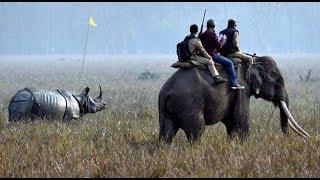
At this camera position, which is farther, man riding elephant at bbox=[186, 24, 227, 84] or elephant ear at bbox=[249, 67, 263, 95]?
elephant ear at bbox=[249, 67, 263, 95]

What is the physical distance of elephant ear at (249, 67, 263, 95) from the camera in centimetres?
868

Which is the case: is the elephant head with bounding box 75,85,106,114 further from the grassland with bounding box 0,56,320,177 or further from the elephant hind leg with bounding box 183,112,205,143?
the elephant hind leg with bounding box 183,112,205,143

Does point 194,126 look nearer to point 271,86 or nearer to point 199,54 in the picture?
point 199,54

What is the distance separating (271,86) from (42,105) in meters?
5.10

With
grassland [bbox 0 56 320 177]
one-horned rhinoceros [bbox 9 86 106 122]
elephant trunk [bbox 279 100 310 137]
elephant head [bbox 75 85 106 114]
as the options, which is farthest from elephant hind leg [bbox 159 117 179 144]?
elephant head [bbox 75 85 106 114]

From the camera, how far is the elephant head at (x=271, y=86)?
885 centimetres

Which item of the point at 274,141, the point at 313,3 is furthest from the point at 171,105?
the point at 313,3

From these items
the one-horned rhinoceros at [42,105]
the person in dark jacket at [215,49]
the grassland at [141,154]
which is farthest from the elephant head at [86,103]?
the person in dark jacket at [215,49]

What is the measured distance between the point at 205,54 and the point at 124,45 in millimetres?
166021

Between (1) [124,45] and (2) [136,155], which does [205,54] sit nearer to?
(2) [136,155]

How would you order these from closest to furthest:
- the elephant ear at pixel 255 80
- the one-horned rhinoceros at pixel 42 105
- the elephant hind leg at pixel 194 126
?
the elephant hind leg at pixel 194 126 → the elephant ear at pixel 255 80 → the one-horned rhinoceros at pixel 42 105

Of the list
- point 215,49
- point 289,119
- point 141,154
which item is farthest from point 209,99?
point 289,119

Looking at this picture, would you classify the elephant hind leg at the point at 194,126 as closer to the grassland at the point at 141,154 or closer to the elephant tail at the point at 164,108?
the grassland at the point at 141,154

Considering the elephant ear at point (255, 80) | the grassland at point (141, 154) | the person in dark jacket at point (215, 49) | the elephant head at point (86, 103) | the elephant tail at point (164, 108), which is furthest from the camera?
the elephant head at point (86, 103)
